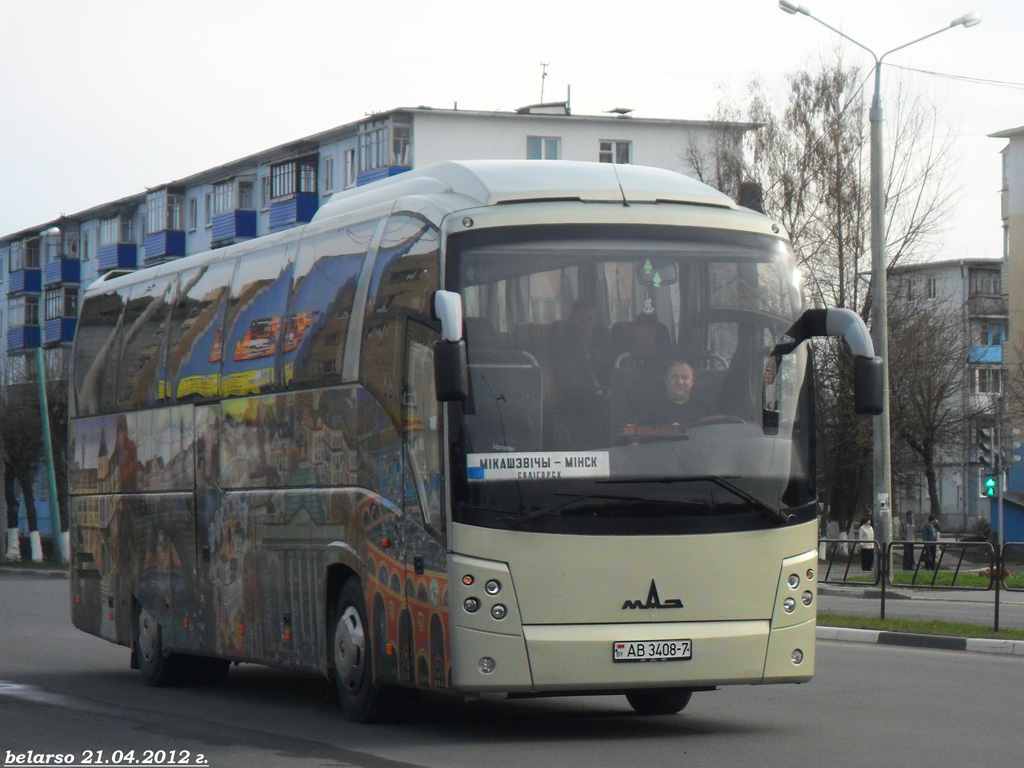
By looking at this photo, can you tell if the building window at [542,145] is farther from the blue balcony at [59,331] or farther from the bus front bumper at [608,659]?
the bus front bumper at [608,659]

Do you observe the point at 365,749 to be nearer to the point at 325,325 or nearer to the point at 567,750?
the point at 567,750

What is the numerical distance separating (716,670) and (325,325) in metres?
3.56

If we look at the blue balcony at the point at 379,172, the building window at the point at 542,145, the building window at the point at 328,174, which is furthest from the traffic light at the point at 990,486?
the building window at the point at 328,174

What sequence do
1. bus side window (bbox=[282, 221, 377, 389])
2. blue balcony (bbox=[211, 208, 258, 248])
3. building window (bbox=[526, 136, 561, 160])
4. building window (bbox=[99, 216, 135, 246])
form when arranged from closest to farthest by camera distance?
bus side window (bbox=[282, 221, 377, 389]), building window (bbox=[526, 136, 561, 160]), blue balcony (bbox=[211, 208, 258, 248]), building window (bbox=[99, 216, 135, 246])

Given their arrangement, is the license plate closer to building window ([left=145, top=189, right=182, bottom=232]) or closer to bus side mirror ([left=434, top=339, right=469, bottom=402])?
bus side mirror ([left=434, top=339, right=469, bottom=402])

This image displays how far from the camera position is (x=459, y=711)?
1171 cm

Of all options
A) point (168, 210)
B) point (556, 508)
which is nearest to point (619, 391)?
point (556, 508)

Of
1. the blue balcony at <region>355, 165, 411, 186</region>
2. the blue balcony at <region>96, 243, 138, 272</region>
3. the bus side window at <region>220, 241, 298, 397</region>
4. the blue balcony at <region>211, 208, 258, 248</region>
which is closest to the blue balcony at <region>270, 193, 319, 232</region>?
the blue balcony at <region>211, 208, 258, 248</region>

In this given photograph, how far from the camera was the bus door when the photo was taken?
968 centimetres

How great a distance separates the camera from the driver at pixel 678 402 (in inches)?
383

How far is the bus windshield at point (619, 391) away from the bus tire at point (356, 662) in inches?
60.0

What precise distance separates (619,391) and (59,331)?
79.8m

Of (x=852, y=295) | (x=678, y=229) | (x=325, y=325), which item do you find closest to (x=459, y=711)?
(x=325, y=325)

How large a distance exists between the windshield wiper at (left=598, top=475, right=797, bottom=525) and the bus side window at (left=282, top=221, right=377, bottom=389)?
2461 millimetres
